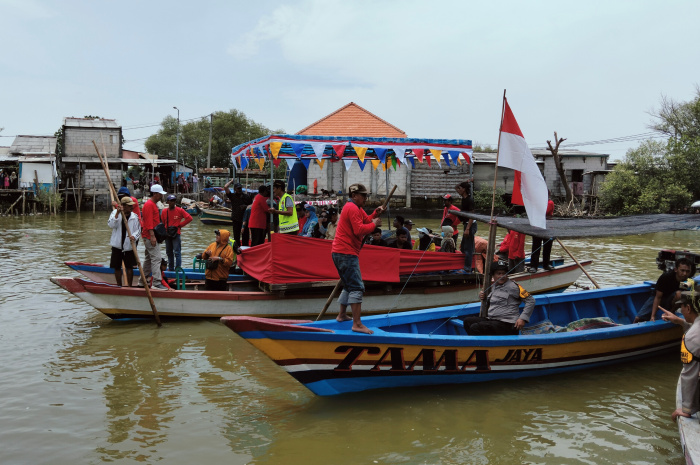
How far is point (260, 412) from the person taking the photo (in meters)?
5.67

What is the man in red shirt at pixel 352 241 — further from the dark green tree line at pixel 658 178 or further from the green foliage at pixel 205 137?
the green foliage at pixel 205 137

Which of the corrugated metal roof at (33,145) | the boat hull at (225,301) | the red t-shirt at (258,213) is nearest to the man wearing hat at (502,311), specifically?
the boat hull at (225,301)

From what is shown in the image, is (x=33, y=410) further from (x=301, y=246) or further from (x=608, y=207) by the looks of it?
(x=608, y=207)

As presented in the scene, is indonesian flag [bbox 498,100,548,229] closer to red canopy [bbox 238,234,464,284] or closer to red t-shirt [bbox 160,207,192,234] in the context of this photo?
red canopy [bbox 238,234,464,284]

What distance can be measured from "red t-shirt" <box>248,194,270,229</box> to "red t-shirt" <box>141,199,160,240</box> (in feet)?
5.47

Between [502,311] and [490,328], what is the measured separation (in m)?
0.29

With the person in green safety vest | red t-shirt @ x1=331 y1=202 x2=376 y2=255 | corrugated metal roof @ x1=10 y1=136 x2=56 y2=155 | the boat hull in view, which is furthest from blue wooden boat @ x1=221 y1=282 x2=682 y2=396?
corrugated metal roof @ x1=10 y1=136 x2=56 y2=155

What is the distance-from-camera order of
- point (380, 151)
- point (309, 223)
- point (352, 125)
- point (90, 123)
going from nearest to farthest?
point (380, 151), point (309, 223), point (352, 125), point (90, 123)

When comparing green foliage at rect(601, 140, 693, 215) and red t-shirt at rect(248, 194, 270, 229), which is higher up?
green foliage at rect(601, 140, 693, 215)

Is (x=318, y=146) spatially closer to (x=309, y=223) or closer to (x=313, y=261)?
(x=309, y=223)

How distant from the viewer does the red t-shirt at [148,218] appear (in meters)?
9.05

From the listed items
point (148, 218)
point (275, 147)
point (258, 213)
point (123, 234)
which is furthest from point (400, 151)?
point (123, 234)

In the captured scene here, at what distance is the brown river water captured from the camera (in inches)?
192

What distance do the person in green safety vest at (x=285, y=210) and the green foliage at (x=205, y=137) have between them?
41.9 metres
